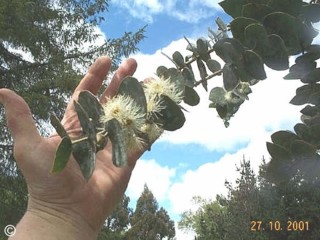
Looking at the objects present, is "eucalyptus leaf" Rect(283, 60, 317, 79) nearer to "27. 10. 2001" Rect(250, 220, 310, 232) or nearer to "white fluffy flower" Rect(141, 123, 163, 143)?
"white fluffy flower" Rect(141, 123, 163, 143)

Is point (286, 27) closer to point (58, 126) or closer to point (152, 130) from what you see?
point (152, 130)

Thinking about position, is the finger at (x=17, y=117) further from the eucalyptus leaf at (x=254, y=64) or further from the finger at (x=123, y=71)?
A: the eucalyptus leaf at (x=254, y=64)

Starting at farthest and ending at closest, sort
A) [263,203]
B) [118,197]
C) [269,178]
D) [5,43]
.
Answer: [263,203]
[5,43]
[118,197]
[269,178]

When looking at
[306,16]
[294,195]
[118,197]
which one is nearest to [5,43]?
[294,195]

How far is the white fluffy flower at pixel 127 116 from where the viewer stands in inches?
Result: 23.8

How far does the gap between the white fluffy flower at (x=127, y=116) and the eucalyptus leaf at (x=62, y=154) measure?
54mm

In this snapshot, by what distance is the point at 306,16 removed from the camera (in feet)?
2.46

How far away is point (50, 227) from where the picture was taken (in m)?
1.11

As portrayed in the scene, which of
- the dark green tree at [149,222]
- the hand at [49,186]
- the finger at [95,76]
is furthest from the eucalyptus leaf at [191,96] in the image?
the dark green tree at [149,222]

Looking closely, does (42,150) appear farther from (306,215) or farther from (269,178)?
(306,215)

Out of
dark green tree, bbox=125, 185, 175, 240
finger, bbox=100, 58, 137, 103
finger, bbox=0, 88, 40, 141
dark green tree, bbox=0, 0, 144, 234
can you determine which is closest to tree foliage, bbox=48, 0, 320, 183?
finger, bbox=100, 58, 137, 103

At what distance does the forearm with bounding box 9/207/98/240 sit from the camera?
1.09 metres

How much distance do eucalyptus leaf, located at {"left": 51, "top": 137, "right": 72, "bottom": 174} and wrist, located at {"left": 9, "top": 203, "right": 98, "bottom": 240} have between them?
554 millimetres

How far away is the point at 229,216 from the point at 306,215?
2.33 m
